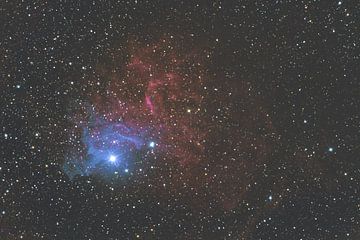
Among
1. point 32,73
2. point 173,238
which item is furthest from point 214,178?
point 32,73

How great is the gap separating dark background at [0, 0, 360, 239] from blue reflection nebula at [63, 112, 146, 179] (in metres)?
0.12

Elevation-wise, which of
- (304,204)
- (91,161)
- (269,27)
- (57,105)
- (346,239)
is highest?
(269,27)

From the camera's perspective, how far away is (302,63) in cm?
396

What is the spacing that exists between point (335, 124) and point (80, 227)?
2.34 meters

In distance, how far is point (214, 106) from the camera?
4004 mm

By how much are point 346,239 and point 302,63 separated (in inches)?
63.9

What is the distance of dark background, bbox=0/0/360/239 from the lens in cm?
380

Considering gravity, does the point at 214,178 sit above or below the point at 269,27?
below

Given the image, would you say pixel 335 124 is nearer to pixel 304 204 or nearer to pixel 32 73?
pixel 304 204

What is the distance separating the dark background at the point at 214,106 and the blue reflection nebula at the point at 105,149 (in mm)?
118

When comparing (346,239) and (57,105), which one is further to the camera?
(346,239)

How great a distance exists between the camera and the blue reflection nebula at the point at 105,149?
3969mm

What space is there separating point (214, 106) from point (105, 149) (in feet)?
3.17

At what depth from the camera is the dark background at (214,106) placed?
12.5 feet
